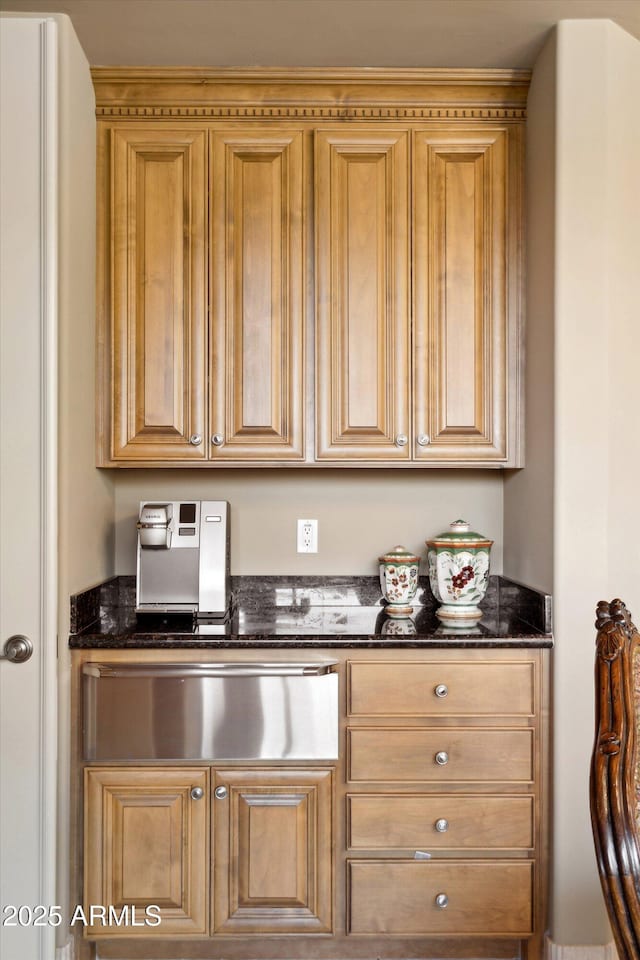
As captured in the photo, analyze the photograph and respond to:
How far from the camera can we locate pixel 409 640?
2025mm

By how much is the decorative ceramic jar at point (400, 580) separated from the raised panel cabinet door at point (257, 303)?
0.47 meters

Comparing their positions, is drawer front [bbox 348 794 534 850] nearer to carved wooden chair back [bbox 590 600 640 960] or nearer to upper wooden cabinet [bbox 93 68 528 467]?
upper wooden cabinet [bbox 93 68 528 467]

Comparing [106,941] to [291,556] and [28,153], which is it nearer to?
[291,556]

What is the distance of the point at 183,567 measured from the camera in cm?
228

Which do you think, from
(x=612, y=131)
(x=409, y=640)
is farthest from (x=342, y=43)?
(x=409, y=640)

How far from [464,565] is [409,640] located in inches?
14.7

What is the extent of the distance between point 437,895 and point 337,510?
4.01 ft

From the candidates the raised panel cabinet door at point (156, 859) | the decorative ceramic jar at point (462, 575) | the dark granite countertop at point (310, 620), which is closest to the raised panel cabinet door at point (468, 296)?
the decorative ceramic jar at point (462, 575)

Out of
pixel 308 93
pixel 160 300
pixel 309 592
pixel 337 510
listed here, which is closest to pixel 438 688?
pixel 309 592

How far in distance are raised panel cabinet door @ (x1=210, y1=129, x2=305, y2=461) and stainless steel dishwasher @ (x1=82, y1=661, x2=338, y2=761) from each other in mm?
685

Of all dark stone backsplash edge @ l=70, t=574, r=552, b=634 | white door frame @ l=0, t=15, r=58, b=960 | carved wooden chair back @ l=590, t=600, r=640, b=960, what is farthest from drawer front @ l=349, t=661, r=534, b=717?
carved wooden chair back @ l=590, t=600, r=640, b=960

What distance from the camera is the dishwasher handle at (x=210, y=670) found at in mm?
2012

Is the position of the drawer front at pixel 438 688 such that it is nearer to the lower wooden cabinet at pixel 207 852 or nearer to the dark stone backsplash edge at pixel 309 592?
the lower wooden cabinet at pixel 207 852

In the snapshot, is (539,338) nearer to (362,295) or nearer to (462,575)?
(362,295)
